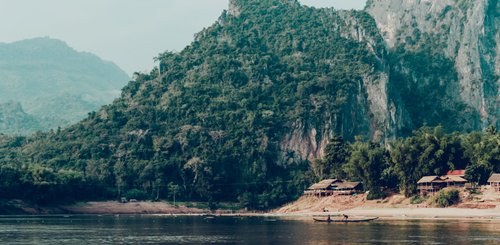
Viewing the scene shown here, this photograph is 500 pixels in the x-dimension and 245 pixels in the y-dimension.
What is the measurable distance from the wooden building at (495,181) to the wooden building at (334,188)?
28.2 metres

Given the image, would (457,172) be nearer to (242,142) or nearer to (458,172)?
(458,172)

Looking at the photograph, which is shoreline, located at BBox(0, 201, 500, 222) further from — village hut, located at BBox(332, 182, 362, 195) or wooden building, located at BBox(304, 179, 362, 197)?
village hut, located at BBox(332, 182, 362, 195)

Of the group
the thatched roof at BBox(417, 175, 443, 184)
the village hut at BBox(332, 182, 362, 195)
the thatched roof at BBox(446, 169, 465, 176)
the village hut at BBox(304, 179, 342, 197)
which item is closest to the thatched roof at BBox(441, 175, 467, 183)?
the thatched roof at BBox(417, 175, 443, 184)

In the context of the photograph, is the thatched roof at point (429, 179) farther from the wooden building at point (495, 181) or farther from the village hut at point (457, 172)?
the wooden building at point (495, 181)

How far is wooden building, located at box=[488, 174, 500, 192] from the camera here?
114 metres

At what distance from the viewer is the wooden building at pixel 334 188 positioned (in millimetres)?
137375

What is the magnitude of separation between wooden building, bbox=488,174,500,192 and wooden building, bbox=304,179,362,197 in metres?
28.2

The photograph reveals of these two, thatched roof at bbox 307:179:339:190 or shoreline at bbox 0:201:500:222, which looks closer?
shoreline at bbox 0:201:500:222

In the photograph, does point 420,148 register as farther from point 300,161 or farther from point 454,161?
point 300,161

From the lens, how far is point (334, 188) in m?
140

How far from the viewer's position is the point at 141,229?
97938mm

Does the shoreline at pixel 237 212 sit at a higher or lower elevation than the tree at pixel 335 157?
lower

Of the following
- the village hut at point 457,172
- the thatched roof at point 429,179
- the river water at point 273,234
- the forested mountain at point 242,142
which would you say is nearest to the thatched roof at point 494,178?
the village hut at point 457,172

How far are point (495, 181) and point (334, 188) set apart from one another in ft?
113
